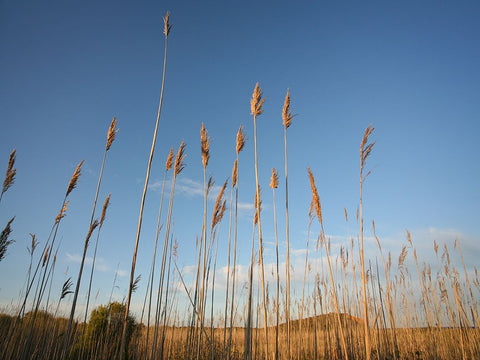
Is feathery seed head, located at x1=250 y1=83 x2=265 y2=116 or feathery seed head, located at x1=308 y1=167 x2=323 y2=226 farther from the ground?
feathery seed head, located at x1=250 y1=83 x2=265 y2=116

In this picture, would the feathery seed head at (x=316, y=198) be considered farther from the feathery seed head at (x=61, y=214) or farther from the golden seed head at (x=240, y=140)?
the feathery seed head at (x=61, y=214)

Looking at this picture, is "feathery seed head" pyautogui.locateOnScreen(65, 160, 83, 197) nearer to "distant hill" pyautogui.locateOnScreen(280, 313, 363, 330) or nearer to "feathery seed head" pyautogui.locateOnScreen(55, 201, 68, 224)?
"feathery seed head" pyautogui.locateOnScreen(55, 201, 68, 224)

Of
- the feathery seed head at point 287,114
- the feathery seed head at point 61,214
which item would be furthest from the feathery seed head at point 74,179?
the feathery seed head at point 287,114

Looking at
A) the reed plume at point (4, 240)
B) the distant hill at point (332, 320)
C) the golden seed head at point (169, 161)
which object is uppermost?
the golden seed head at point (169, 161)

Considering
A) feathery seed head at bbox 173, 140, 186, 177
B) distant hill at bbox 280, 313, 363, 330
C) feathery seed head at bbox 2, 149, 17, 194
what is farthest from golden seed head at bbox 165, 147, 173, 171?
distant hill at bbox 280, 313, 363, 330

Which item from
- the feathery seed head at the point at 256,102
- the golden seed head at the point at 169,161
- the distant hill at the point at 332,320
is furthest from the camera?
the distant hill at the point at 332,320

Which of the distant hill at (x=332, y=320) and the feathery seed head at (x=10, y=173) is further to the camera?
the distant hill at (x=332, y=320)

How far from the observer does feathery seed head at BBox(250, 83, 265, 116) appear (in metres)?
2.22

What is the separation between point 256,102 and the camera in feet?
7.32

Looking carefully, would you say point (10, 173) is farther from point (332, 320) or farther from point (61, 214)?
point (332, 320)

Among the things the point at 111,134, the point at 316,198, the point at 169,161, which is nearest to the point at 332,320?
the point at 316,198

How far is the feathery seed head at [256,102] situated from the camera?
2.22 meters

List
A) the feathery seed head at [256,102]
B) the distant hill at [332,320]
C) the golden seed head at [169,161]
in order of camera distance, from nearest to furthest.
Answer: the feathery seed head at [256,102], the golden seed head at [169,161], the distant hill at [332,320]

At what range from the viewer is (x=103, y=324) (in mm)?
6523
